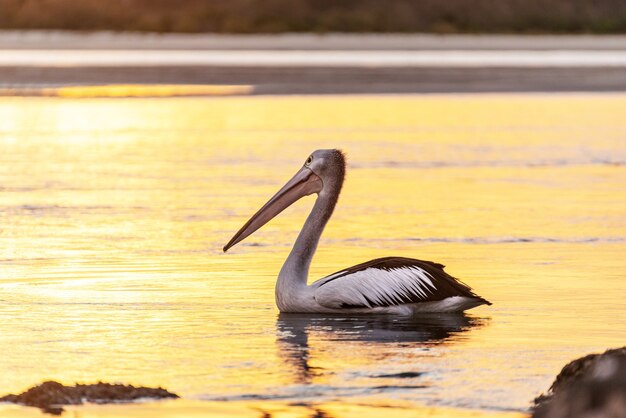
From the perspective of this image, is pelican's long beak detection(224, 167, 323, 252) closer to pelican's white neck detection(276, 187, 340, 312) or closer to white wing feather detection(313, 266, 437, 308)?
pelican's white neck detection(276, 187, 340, 312)

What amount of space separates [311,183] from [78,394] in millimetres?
2977

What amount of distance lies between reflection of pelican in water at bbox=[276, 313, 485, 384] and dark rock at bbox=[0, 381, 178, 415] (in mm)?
845

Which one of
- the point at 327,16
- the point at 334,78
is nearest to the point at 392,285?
the point at 334,78

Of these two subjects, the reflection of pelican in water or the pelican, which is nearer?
the reflection of pelican in water

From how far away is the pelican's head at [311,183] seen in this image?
9359mm

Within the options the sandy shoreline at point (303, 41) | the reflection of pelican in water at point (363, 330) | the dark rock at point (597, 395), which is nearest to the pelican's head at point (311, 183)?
the reflection of pelican in water at point (363, 330)

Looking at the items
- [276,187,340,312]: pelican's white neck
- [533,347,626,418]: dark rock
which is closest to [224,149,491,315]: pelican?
[276,187,340,312]: pelican's white neck

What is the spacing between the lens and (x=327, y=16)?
63.0 metres

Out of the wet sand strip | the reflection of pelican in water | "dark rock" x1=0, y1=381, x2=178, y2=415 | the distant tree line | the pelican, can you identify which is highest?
the distant tree line

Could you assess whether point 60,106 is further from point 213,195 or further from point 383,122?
point 213,195

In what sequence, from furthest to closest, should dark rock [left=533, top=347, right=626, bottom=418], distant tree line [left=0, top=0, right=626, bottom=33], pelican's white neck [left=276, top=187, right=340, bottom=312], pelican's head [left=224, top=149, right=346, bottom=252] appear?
distant tree line [left=0, top=0, right=626, bottom=33]
pelican's head [left=224, top=149, right=346, bottom=252]
pelican's white neck [left=276, top=187, right=340, bottom=312]
dark rock [left=533, top=347, right=626, bottom=418]

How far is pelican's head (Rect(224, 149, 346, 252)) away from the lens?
936 cm

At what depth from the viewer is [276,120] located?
24109 mm

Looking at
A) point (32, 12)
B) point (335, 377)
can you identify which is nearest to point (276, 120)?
point (335, 377)
